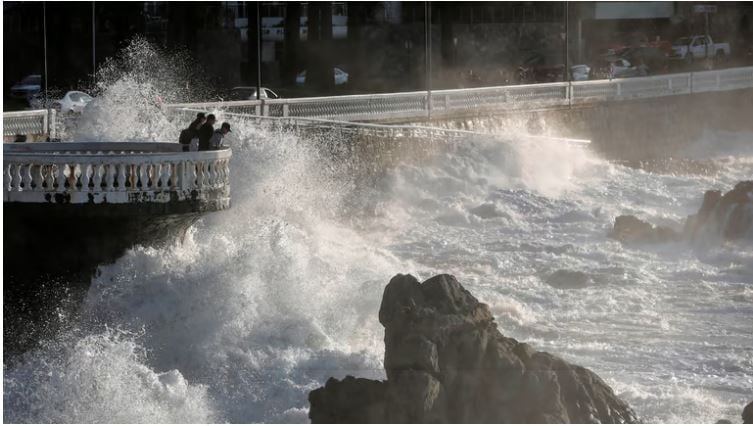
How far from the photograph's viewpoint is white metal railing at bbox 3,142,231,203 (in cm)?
1390

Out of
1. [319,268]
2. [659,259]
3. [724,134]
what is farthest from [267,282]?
[724,134]

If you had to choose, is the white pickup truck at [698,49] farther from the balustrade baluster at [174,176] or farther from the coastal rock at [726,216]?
the balustrade baluster at [174,176]

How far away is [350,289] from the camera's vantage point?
1739cm

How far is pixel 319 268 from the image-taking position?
18.1m

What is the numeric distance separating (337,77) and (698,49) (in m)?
13.6

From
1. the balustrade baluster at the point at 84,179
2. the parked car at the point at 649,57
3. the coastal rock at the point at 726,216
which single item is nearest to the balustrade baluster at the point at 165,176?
the balustrade baluster at the point at 84,179

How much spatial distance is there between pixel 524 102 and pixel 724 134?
409 inches

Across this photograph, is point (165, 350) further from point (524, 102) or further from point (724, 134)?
point (724, 134)

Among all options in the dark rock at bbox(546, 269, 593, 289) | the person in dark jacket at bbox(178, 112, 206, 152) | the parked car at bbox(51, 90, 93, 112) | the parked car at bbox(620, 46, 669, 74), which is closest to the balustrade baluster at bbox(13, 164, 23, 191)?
the person in dark jacket at bbox(178, 112, 206, 152)

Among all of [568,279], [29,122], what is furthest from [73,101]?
[568,279]

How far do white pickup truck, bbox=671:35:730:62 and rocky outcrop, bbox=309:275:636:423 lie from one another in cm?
3895

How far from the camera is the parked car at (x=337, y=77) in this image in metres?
45.6

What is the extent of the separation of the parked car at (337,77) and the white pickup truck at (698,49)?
12324 mm

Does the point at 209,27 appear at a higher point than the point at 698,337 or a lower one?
higher
